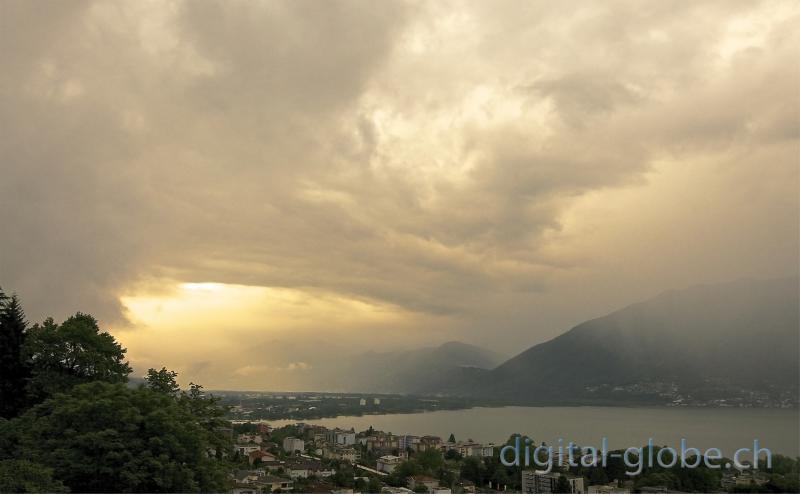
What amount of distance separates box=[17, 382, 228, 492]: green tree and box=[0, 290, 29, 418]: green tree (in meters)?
6.72

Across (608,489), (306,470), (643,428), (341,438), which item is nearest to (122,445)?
(608,489)

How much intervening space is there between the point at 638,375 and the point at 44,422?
15059 cm

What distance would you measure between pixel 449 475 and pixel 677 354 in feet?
406

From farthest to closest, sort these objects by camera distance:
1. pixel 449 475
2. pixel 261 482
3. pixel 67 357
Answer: pixel 449 475 → pixel 261 482 → pixel 67 357

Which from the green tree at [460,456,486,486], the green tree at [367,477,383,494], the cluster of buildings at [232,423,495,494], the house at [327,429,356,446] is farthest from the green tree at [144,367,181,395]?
the house at [327,429,356,446]

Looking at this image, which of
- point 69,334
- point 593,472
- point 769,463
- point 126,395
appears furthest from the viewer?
point 593,472

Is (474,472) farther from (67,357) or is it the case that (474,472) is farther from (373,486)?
(67,357)

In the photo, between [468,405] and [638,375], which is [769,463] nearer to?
[468,405]

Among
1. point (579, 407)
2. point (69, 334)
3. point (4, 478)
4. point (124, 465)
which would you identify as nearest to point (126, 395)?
point (124, 465)

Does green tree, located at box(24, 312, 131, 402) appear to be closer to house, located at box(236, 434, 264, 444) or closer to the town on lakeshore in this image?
the town on lakeshore

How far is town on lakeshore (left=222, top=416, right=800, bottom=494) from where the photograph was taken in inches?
947

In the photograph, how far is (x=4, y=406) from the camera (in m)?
16.3

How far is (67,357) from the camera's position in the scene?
625 inches

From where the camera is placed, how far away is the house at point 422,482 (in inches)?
1249
